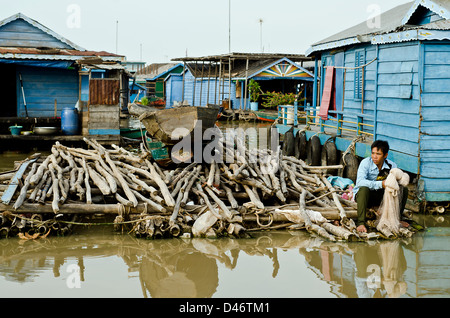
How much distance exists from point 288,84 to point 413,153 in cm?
2811

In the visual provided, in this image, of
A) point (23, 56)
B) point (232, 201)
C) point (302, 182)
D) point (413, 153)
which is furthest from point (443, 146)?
point (23, 56)

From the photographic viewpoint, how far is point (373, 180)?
752 cm

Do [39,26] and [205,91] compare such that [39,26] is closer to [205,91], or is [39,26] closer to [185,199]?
[185,199]

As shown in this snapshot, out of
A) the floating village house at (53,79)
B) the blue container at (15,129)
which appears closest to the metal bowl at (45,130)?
the blue container at (15,129)

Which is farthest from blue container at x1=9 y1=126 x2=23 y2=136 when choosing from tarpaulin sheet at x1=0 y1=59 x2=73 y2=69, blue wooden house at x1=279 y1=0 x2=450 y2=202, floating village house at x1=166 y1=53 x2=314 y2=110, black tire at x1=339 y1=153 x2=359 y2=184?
floating village house at x1=166 y1=53 x2=314 y2=110

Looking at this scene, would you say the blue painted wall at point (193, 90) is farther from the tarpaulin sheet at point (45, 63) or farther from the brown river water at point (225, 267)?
the brown river water at point (225, 267)

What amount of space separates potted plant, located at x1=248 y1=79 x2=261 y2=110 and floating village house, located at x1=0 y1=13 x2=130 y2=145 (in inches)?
634

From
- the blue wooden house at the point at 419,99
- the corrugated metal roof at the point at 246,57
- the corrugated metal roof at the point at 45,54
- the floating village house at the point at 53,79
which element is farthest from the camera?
the corrugated metal roof at the point at 246,57

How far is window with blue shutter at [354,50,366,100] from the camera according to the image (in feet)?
45.4

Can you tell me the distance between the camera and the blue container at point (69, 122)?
16.1 meters

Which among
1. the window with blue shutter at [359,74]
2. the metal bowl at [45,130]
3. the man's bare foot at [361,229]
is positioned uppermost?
the window with blue shutter at [359,74]

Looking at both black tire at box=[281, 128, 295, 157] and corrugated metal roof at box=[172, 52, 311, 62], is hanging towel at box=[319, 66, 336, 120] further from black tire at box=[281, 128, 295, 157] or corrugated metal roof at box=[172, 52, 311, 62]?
corrugated metal roof at box=[172, 52, 311, 62]
